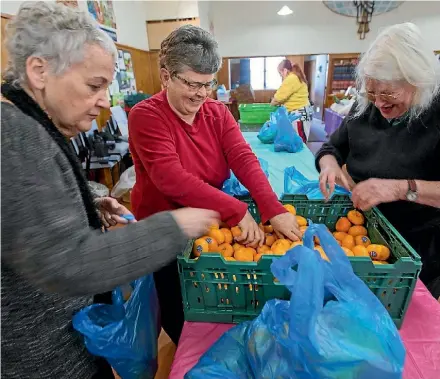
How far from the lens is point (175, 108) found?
1.19 metres

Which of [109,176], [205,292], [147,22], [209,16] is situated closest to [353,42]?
[209,16]

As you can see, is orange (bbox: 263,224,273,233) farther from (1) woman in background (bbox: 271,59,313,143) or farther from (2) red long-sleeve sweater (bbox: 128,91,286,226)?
(1) woman in background (bbox: 271,59,313,143)

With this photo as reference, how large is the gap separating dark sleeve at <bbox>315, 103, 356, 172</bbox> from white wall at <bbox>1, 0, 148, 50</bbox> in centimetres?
485

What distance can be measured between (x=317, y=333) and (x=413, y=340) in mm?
419

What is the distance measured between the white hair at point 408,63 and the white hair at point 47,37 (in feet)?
3.11

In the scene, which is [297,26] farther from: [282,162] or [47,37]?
[47,37]

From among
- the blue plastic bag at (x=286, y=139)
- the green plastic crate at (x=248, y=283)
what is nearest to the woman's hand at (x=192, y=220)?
the green plastic crate at (x=248, y=283)

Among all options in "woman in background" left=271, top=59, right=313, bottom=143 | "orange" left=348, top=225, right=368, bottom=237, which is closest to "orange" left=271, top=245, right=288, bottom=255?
"orange" left=348, top=225, right=368, bottom=237

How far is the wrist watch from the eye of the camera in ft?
3.42

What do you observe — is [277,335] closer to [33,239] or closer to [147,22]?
[33,239]

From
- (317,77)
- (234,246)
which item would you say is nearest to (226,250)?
(234,246)

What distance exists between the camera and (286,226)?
1063mm

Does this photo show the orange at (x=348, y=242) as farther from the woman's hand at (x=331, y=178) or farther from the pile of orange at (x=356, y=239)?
the woman's hand at (x=331, y=178)

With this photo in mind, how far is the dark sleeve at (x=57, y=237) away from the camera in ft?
1.61
